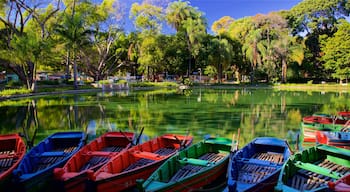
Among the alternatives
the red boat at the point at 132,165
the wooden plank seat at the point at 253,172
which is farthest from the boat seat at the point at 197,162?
the wooden plank seat at the point at 253,172

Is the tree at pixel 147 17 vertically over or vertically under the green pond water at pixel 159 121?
over

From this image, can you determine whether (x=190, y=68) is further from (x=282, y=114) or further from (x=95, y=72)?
(x=282, y=114)

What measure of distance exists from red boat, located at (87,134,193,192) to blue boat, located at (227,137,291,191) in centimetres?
167

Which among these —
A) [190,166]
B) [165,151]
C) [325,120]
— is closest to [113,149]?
[165,151]

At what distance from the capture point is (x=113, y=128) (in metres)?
15.0

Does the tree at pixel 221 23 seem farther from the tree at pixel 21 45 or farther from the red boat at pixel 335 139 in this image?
the red boat at pixel 335 139

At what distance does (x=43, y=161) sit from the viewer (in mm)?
7789

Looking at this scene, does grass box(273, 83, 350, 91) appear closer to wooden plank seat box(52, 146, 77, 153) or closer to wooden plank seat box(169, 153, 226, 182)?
wooden plank seat box(52, 146, 77, 153)

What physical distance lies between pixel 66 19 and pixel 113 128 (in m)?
27.4

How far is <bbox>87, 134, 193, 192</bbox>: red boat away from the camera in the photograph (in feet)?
19.9

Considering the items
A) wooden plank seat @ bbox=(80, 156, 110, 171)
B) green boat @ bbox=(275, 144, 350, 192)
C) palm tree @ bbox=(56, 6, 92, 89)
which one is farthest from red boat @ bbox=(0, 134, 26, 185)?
palm tree @ bbox=(56, 6, 92, 89)

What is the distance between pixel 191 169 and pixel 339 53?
47.4 meters

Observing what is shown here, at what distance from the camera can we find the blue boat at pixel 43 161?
6.16 m

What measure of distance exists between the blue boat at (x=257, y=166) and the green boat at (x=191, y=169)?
44cm
